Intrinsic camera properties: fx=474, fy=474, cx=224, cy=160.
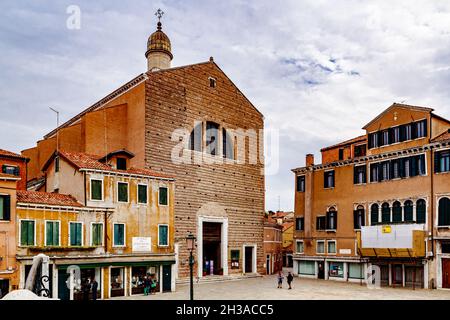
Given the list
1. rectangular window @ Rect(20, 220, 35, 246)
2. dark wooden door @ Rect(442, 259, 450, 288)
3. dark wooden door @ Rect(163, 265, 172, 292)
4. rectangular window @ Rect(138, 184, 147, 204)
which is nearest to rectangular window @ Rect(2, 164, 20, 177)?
rectangular window @ Rect(20, 220, 35, 246)

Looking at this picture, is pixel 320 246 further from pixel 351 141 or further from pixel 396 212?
pixel 351 141

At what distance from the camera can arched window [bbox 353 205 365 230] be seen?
115 ft

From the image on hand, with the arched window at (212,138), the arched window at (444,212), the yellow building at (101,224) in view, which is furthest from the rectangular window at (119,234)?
the arched window at (444,212)

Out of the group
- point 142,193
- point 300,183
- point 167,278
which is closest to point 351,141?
point 300,183

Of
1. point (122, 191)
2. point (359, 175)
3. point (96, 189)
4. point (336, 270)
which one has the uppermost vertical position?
point (359, 175)

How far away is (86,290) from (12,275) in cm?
397

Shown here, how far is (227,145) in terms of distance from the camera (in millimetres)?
40125

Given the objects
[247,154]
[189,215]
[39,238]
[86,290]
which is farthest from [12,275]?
[247,154]

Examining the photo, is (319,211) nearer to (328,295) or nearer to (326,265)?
(326,265)

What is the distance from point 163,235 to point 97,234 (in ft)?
15.8

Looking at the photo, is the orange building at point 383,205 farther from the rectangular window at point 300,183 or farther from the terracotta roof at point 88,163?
the terracotta roof at point 88,163

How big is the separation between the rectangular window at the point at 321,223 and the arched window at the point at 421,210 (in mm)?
8456

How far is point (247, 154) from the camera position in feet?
136

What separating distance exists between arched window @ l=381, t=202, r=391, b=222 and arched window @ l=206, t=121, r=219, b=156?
1361 centimetres
